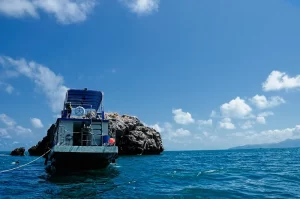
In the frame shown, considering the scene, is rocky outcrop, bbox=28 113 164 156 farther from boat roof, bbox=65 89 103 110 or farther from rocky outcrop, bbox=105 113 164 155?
boat roof, bbox=65 89 103 110

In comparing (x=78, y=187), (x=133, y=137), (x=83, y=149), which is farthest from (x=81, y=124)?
(x=133, y=137)

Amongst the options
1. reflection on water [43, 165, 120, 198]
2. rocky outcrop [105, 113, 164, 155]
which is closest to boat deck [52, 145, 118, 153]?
reflection on water [43, 165, 120, 198]

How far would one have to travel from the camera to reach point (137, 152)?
7044cm

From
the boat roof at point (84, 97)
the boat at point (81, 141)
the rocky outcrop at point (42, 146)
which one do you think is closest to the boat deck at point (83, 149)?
the boat at point (81, 141)

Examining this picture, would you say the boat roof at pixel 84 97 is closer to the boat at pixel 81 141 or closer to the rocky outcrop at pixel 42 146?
the boat at pixel 81 141

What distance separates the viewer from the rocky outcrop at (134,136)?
230ft

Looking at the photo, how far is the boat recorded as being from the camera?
2147cm

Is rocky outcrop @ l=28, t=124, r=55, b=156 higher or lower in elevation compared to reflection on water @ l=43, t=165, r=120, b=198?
higher

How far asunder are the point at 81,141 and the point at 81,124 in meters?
3.53

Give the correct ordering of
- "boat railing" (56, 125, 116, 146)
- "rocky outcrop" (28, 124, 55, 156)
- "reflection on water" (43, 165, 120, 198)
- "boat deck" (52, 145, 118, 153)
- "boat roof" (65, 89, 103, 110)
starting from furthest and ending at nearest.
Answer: "rocky outcrop" (28, 124, 55, 156) < "boat roof" (65, 89, 103, 110) < "boat railing" (56, 125, 116, 146) < "boat deck" (52, 145, 118, 153) < "reflection on water" (43, 165, 120, 198)

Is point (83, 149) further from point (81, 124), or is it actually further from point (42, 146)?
point (42, 146)

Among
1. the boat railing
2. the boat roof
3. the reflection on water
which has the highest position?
the boat roof

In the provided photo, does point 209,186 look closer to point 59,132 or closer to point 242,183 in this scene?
point 242,183

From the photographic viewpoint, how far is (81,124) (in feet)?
88.0
